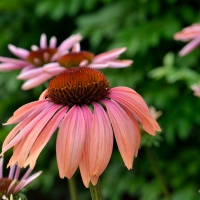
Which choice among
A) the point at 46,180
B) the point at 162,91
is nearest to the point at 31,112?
the point at 162,91

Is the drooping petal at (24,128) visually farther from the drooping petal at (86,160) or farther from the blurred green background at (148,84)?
the blurred green background at (148,84)

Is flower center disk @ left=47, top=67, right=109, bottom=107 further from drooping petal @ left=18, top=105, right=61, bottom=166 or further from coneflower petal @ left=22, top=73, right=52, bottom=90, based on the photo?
coneflower petal @ left=22, top=73, right=52, bottom=90

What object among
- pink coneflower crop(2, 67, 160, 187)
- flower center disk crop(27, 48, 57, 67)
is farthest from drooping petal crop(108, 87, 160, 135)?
flower center disk crop(27, 48, 57, 67)

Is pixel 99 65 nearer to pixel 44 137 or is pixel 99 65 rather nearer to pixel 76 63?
pixel 76 63

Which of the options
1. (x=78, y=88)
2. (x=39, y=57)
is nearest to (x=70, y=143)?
(x=78, y=88)

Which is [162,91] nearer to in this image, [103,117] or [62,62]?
[62,62]

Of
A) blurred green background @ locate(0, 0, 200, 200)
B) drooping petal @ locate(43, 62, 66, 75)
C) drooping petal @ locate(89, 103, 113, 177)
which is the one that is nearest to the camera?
drooping petal @ locate(89, 103, 113, 177)

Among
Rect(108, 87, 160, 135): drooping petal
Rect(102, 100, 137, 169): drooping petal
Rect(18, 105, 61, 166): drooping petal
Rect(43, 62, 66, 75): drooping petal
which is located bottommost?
Rect(43, 62, 66, 75): drooping petal
